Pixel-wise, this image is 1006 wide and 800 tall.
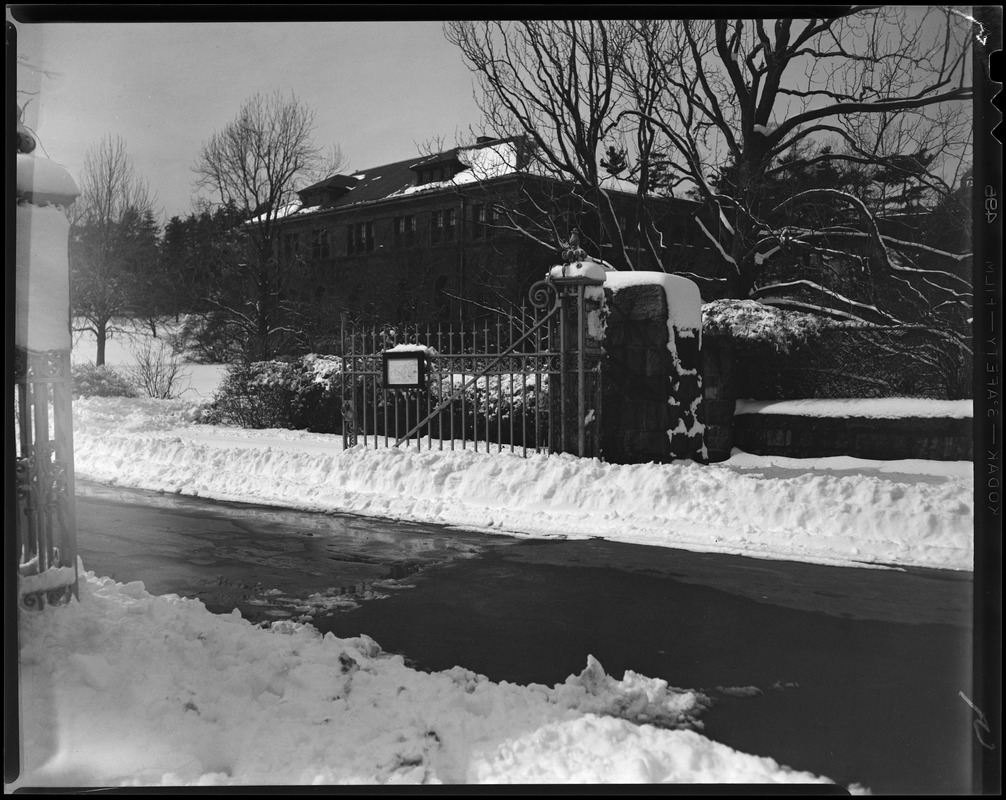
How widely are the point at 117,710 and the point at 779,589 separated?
13.6 feet

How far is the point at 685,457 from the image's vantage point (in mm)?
9758

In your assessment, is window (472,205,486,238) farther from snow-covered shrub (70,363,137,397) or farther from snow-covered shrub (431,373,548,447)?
snow-covered shrub (70,363,137,397)

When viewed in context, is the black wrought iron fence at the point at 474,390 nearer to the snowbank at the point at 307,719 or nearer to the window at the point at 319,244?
Result: the snowbank at the point at 307,719

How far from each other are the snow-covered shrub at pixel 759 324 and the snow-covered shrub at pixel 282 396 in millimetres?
7450

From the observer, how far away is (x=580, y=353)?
31.2ft

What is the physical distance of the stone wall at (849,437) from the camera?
9.60 meters

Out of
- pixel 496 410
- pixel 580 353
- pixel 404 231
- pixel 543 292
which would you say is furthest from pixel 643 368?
pixel 404 231

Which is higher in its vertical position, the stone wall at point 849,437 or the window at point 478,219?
the window at point 478,219

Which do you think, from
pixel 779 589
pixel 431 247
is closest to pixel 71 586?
pixel 779 589

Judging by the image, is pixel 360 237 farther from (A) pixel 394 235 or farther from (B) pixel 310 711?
(B) pixel 310 711

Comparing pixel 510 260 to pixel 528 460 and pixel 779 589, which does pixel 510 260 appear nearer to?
pixel 528 460

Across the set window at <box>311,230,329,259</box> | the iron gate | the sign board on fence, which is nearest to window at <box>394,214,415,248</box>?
window at <box>311,230,329,259</box>

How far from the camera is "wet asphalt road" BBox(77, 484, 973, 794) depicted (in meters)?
3.22

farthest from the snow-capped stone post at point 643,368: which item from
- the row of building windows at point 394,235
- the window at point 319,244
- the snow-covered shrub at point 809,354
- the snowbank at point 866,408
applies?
the window at point 319,244
